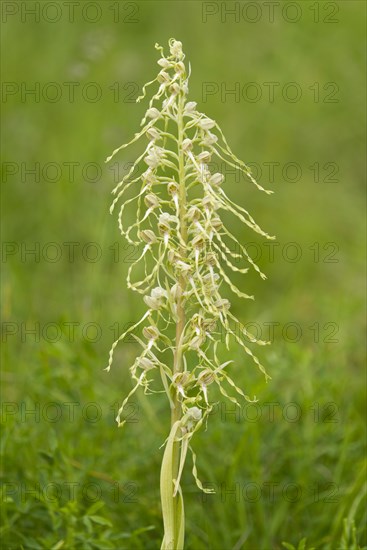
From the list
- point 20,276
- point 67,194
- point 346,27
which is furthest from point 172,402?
point 346,27

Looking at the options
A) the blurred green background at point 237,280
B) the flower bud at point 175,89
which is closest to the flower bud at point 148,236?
the flower bud at point 175,89

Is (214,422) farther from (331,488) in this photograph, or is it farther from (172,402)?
(172,402)

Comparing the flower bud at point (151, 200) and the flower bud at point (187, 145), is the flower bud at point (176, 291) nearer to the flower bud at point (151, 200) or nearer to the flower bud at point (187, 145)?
the flower bud at point (151, 200)

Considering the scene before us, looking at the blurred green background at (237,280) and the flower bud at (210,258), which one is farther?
the blurred green background at (237,280)

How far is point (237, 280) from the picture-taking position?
5941mm

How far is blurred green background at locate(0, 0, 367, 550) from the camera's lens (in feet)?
10.9

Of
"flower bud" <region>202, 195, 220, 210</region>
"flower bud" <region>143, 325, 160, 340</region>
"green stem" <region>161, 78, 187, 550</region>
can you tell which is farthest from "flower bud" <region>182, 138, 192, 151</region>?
"flower bud" <region>143, 325, 160, 340</region>

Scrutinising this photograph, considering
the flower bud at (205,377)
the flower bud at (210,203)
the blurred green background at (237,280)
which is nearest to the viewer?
the flower bud at (210,203)

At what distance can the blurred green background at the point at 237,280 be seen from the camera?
3.31 metres

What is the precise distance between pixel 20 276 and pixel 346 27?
11.8 feet

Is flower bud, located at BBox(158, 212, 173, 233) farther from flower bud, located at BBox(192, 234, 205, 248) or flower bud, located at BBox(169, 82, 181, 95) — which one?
flower bud, located at BBox(169, 82, 181, 95)

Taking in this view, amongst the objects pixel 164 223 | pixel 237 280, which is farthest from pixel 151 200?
pixel 237 280

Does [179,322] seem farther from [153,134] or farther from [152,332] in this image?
[153,134]

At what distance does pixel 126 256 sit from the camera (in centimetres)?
556
